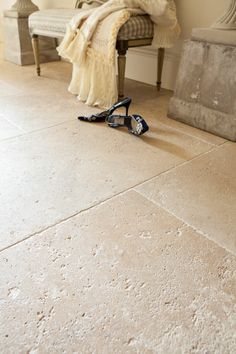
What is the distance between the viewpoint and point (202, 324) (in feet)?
2.12

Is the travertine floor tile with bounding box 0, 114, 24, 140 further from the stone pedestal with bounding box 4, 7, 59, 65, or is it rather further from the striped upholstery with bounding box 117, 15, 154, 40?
the stone pedestal with bounding box 4, 7, 59, 65

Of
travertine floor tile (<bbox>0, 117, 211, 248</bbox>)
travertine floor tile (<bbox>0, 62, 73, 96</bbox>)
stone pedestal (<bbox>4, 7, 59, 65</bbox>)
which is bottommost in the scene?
travertine floor tile (<bbox>0, 62, 73, 96</bbox>)

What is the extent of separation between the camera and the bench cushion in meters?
1.69

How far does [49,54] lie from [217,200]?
2.55m

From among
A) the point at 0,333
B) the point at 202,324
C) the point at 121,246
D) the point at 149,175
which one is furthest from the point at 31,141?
the point at 202,324

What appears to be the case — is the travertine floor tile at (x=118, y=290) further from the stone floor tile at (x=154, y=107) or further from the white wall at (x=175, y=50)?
the white wall at (x=175, y=50)

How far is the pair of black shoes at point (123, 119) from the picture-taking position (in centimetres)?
145

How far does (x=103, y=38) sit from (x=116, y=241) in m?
1.25

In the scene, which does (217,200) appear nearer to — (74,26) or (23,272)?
(23,272)

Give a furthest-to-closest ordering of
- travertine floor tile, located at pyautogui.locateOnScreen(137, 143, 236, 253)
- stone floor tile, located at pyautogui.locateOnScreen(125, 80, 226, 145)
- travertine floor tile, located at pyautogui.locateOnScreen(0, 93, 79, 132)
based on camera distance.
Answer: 1. travertine floor tile, located at pyautogui.locateOnScreen(0, 93, 79, 132)
2. stone floor tile, located at pyautogui.locateOnScreen(125, 80, 226, 145)
3. travertine floor tile, located at pyautogui.locateOnScreen(137, 143, 236, 253)

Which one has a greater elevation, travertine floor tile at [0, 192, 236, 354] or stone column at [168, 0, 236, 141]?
stone column at [168, 0, 236, 141]

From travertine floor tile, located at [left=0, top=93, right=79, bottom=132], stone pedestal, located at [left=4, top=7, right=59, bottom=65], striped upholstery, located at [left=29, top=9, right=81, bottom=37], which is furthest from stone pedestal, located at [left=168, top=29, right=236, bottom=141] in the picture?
stone pedestal, located at [left=4, top=7, right=59, bottom=65]

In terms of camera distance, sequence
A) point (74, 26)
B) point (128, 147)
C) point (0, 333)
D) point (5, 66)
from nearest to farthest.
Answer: point (0, 333), point (128, 147), point (74, 26), point (5, 66)

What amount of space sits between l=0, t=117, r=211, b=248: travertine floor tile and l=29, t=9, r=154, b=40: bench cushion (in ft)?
1.88
